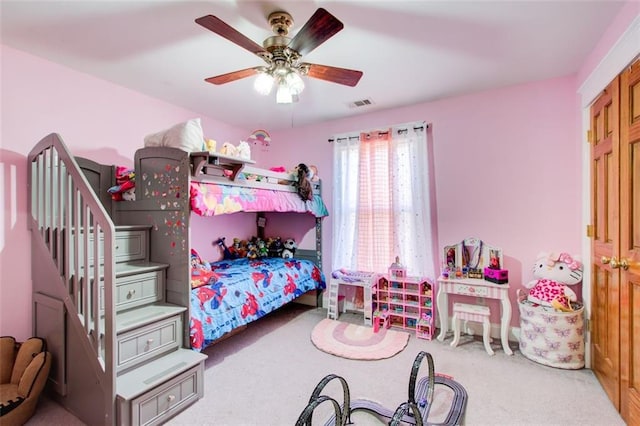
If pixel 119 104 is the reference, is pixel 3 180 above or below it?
below

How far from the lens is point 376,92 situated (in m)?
3.10

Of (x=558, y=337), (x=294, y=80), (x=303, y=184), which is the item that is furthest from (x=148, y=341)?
(x=558, y=337)

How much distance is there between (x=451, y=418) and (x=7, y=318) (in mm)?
3075

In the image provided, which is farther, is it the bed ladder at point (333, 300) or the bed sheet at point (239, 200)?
the bed ladder at point (333, 300)

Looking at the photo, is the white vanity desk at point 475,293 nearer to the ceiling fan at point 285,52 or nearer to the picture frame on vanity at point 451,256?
the picture frame on vanity at point 451,256

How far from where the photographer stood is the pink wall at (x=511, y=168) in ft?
9.18

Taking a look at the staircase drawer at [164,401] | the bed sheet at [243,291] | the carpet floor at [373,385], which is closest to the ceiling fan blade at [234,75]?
the bed sheet at [243,291]

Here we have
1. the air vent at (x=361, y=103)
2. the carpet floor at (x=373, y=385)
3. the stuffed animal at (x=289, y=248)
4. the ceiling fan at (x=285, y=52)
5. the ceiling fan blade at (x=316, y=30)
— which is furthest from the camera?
the stuffed animal at (x=289, y=248)

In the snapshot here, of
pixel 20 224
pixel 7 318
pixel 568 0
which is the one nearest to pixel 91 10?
pixel 20 224

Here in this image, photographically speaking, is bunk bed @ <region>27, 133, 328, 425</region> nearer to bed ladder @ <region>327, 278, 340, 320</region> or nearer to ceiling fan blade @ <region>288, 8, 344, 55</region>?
ceiling fan blade @ <region>288, 8, 344, 55</region>

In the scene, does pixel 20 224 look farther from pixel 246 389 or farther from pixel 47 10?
pixel 246 389

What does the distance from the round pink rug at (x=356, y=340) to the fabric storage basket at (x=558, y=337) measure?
3.61 feet

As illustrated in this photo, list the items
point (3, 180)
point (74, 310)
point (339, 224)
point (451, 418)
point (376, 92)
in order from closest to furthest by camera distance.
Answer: point (451, 418), point (74, 310), point (3, 180), point (376, 92), point (339, 224)

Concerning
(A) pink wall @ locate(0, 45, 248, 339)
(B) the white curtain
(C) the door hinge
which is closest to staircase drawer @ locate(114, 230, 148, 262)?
(A) pink wall @ locate(0, 45, 248, 339)
